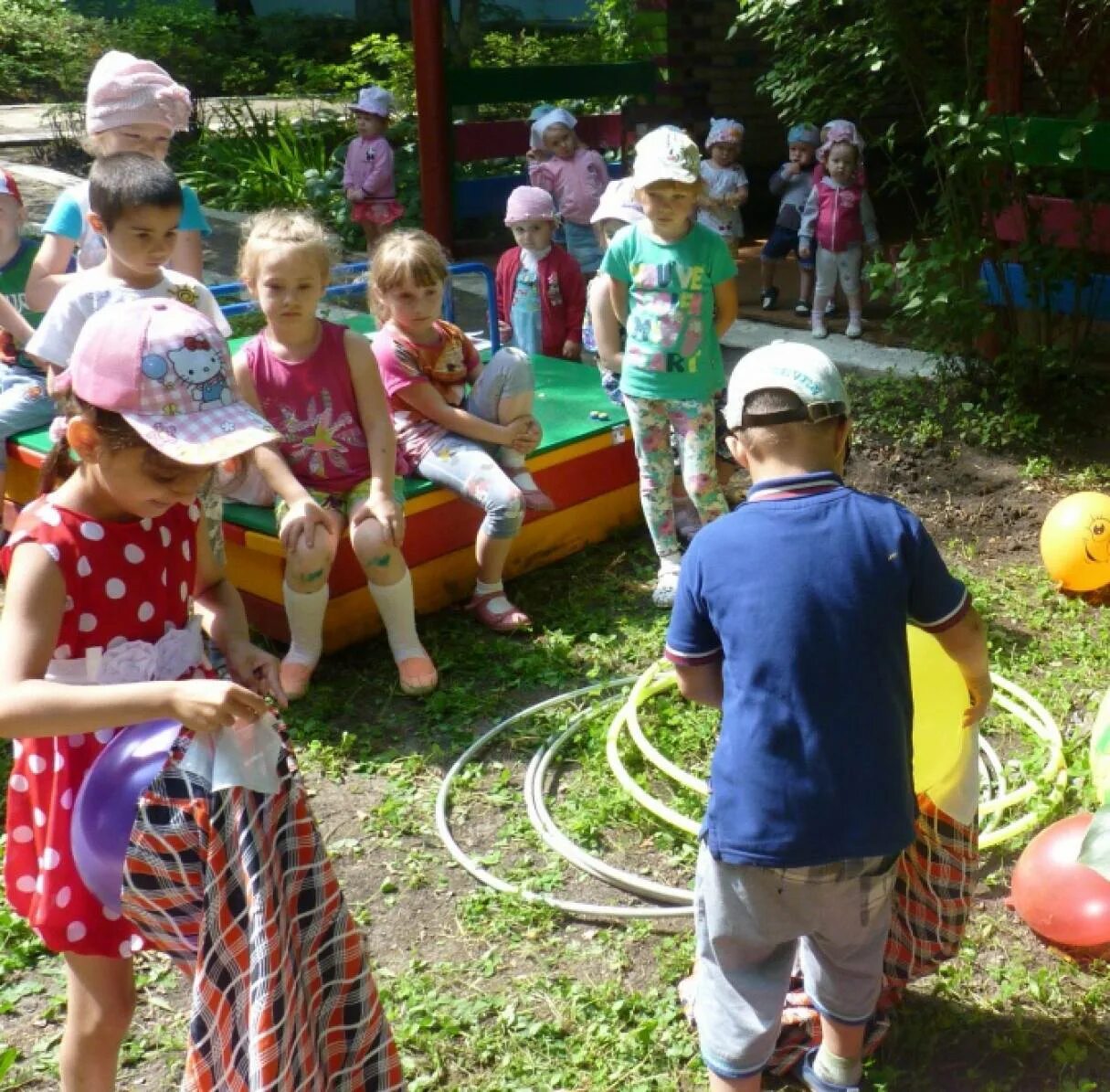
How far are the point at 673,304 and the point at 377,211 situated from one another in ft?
21.7

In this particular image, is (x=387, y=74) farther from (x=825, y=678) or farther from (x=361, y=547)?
(x=825, y=678)

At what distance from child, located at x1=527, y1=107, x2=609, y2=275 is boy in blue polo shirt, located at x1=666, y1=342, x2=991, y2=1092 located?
21.8 ft

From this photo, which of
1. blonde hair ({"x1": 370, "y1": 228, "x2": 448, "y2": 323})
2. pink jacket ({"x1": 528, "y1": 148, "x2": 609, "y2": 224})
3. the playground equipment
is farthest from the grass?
pink jacket ({"x1": 528, "y1": 148, "x2": 609, "y2": 224})

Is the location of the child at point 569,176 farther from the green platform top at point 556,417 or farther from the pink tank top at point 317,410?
the pink tank top at point 317,410

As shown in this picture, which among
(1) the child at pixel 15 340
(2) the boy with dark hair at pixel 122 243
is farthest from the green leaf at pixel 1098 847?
(1) the child at pixel 15 340

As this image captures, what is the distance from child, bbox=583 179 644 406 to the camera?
5168 mm

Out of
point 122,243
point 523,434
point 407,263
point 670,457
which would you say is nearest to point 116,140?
point 122,243

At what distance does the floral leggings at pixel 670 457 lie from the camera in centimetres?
507

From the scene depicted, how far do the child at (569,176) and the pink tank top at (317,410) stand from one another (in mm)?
4508

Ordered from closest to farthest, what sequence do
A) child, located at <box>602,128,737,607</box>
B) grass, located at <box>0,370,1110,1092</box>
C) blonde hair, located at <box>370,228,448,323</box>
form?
grass, located at <box>0,370,1110,1092</box>
blonde hair, located at <box>370,228,448,323</box>
child, located at <box>602,128,737,607</box>

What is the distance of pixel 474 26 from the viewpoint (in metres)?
15.8

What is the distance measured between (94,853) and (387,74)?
1717 cm

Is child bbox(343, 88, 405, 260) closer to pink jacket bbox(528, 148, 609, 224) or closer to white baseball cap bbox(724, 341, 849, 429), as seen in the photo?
pink jacket bbox(528, 148, 609, 224)

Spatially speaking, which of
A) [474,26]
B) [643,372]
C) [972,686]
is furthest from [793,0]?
[474,26]
